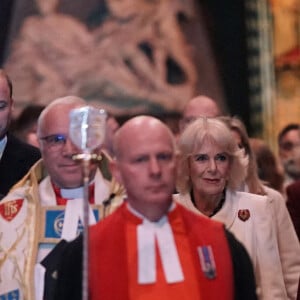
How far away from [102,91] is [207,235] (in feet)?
32.9

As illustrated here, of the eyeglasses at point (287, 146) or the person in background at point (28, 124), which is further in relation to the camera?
the eyeglasses at point (287, 146)

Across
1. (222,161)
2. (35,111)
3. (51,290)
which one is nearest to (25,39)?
(35,111)

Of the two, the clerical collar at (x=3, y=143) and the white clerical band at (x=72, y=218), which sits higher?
the clerical collar at (x=3, y=143)

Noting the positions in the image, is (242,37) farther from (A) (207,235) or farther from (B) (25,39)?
(A) (207,235)

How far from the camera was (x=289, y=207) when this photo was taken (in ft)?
29.9

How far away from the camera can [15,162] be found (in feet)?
26.1

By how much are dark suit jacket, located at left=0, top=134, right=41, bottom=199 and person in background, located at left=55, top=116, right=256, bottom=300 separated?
2032 millimetres

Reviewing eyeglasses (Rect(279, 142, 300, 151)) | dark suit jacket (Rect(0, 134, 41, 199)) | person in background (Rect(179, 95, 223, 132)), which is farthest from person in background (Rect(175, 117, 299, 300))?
eyeglasses (Rect(279, 142, 300, 151))

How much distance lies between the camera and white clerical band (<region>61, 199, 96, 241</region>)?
6.92 metres

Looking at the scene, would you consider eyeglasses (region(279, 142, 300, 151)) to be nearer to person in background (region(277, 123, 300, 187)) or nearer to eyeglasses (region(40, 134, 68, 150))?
person in background (region(277, 123, 300, 187))

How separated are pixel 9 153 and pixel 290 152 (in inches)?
174

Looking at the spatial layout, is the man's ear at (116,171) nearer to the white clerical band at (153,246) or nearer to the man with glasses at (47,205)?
the white clerical band at (153,246)

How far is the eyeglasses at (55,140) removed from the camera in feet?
22.8

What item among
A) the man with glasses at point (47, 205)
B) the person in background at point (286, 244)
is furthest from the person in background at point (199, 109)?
the man with glasses at point (47, 205)
